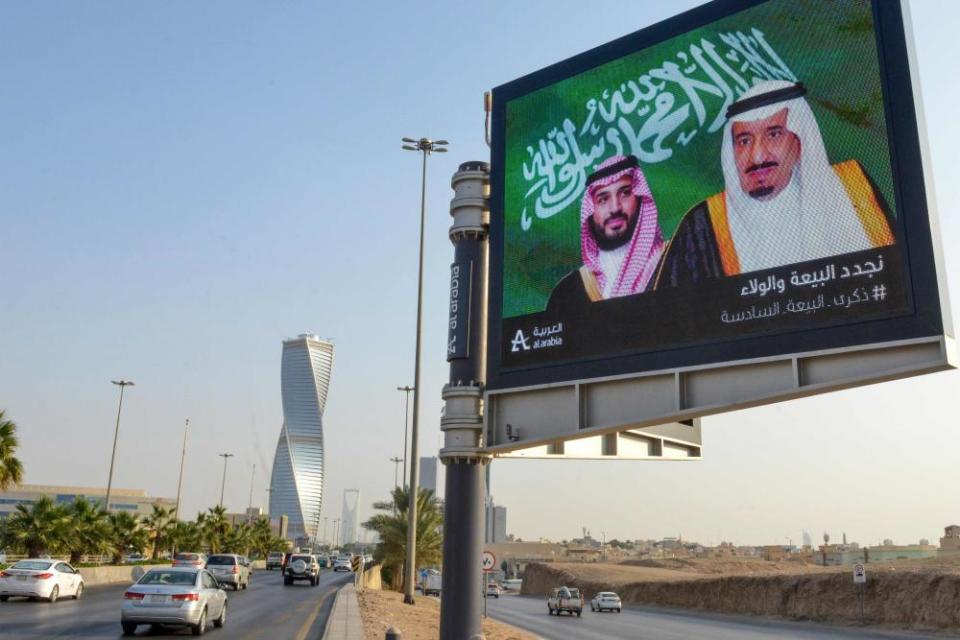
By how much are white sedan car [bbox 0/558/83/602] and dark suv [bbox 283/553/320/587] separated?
22429 millimetres

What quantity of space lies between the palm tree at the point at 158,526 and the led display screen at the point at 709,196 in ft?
207

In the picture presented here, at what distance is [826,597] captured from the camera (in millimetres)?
53812

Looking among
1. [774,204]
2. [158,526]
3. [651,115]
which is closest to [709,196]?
[774,204]

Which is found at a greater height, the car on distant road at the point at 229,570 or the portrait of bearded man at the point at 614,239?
the portrait of bearded man at the point at 614,239

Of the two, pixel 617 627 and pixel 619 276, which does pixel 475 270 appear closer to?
pixel 619 276

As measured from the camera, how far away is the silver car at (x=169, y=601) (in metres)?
18.9

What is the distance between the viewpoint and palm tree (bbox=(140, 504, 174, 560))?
70.8m

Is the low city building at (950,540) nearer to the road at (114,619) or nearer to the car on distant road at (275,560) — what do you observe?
the car on distant road at (275,560)

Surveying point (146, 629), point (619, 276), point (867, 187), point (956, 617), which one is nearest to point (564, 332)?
point (619, 276)

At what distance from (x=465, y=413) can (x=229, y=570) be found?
2936cm

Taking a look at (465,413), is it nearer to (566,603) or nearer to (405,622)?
(405,622)

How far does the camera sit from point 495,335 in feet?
51.8

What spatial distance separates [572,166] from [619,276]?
243cm

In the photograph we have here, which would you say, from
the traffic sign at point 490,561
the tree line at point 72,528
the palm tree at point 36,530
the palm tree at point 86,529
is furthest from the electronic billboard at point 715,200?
the palm tree at point 86,529
